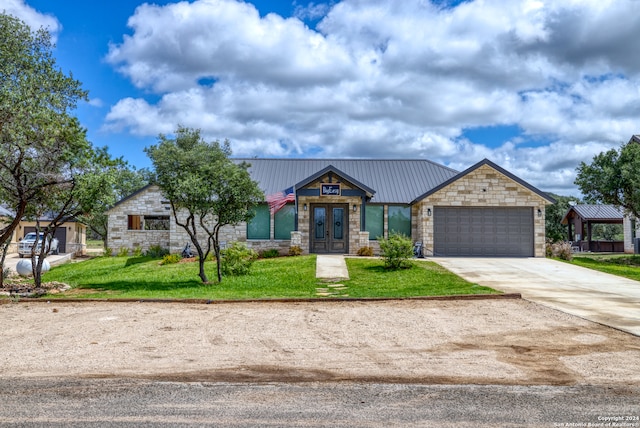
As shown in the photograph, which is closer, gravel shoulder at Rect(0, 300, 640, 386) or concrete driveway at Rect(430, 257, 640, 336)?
gravel shoulder at Rect(0, 300, 640, 386)

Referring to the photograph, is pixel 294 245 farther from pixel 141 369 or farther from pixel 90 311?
pixel 141 369

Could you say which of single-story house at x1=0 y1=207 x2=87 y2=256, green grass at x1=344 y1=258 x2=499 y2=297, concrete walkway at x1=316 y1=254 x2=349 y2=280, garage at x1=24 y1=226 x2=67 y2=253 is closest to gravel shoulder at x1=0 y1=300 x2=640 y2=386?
green grass at x1=344 y1=258 x2=499 y2=297

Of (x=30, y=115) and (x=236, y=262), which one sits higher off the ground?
(x=30, y=115)

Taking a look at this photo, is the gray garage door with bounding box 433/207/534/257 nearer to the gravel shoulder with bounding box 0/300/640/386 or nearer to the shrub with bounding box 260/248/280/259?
the shrub with bounding box 260/248/280/259

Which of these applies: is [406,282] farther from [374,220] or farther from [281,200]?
[281,200]

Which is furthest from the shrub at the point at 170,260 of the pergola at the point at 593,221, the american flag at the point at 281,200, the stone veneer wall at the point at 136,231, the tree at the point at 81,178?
the pergola at the point at 593,221

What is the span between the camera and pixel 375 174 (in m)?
28.6

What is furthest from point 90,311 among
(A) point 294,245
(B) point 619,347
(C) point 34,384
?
(A) point 294,245

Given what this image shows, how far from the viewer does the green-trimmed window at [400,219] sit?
25500 millimetres

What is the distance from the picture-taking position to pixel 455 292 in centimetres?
1339

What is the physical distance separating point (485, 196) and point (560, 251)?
4.25 meters

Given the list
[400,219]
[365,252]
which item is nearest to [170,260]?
[365,252]

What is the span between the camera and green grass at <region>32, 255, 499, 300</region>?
13.9m

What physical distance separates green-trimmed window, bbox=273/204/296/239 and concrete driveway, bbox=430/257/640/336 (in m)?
7.01
